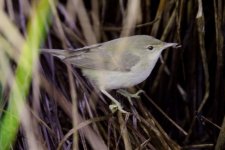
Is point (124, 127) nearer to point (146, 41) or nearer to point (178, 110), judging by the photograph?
point (146, 41)

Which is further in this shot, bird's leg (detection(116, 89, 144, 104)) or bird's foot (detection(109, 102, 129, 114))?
bird's leg (detection(116, 89, 144, 104))

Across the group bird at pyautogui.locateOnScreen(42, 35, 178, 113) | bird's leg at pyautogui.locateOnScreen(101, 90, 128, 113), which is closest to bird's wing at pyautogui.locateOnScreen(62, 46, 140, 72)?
bird at pyautogui.locateOnScreen(42, 35, 178, 113)

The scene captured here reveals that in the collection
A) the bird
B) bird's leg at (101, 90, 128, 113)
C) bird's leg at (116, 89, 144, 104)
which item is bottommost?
bird's leg at (116, 89, 144, 104)

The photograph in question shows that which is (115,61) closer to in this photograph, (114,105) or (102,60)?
(102,60)

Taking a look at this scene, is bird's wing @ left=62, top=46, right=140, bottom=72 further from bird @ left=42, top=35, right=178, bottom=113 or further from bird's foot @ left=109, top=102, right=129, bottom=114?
bird's foot @ left=109, top=102, right=129, bottom=114

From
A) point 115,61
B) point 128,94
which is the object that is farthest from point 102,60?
point 128,94

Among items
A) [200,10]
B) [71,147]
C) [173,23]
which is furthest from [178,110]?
[71,147]

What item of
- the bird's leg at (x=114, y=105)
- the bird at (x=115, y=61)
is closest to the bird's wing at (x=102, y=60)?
the bird at (x=115, y=61)

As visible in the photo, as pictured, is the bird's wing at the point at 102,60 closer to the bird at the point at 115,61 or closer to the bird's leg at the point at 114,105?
the bird at the point at 115,61
